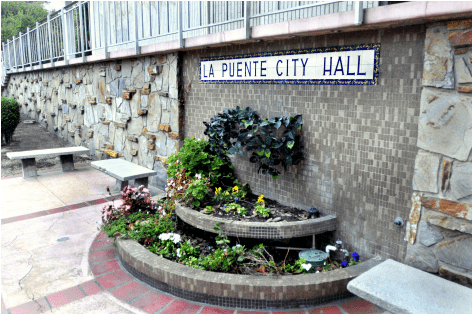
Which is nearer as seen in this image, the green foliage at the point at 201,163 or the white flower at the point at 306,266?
the white flower at the point at 306,266

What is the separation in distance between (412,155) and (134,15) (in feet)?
17.2

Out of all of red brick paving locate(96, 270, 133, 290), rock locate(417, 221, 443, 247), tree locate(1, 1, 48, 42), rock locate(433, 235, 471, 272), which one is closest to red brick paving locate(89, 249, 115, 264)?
red brick paving locate(96, 270, 133, 290)

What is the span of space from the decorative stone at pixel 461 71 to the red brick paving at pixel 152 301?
274 centimetres

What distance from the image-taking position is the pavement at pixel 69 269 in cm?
322

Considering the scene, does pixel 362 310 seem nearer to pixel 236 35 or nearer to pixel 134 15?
pixel 236 35

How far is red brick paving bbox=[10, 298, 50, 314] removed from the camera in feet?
10.5

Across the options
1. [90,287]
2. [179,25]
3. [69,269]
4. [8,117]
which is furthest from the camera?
[8,117]

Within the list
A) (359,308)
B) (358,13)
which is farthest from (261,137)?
(359,308)

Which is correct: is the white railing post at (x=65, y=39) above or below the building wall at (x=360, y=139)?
above

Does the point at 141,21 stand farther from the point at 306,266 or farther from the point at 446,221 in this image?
the point at 446,221

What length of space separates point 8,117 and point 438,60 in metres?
10.9

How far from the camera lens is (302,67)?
3980 mm

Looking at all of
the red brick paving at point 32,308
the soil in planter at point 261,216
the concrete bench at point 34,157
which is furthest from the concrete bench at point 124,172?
the red brick paving at point 32,308

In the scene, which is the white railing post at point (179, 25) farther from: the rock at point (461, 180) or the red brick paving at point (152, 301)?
the rock at point (461, 180)
